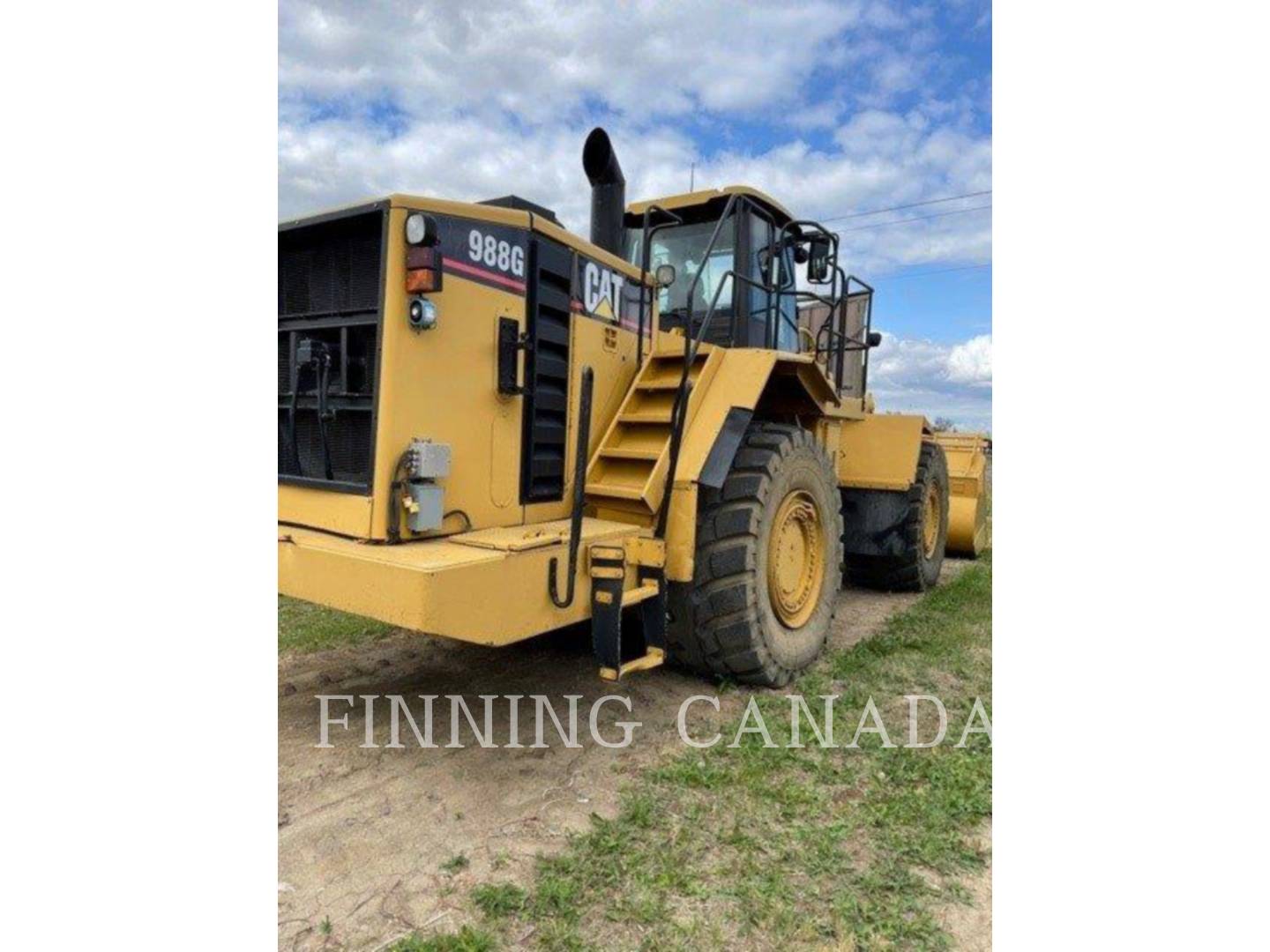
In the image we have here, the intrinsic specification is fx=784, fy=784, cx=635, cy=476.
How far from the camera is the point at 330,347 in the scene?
10.4ft

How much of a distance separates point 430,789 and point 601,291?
2.34m

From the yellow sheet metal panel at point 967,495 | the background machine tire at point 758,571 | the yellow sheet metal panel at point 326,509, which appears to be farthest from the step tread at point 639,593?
the yellow sheet metal panel at point 967,495

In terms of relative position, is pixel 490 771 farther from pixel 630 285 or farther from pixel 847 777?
pixel 630 285

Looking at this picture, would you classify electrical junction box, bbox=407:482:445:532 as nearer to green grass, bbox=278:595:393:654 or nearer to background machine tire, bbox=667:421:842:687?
background machine tire, bbox=667:421:842:687

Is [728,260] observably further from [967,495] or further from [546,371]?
[967,495]

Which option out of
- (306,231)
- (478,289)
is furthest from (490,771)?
(306,231)

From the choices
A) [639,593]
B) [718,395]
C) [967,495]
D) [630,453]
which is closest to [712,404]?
[718,395]

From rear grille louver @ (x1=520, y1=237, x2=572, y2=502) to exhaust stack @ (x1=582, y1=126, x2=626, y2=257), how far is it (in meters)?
0.63

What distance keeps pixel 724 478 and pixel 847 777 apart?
139cm

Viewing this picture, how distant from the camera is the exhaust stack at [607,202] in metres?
4.03

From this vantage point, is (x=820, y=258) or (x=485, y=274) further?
(x=820, y=258)

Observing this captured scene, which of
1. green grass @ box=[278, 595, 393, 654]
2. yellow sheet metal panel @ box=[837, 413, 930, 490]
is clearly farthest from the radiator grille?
yellow sheet metal panel @ box=[837, 413, 930, 490]

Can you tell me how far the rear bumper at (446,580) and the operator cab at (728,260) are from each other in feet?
7.78

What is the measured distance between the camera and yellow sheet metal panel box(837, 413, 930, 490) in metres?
6.24
